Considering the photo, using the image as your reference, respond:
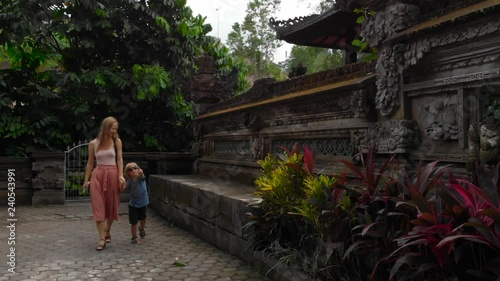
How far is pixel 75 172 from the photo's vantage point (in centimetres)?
1089

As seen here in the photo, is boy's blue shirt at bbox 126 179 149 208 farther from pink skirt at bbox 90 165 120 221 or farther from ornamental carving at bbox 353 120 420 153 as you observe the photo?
ornamental carving at bbox 353 120 420 153

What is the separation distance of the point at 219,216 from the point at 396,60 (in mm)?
2853

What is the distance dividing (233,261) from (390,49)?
2836mm

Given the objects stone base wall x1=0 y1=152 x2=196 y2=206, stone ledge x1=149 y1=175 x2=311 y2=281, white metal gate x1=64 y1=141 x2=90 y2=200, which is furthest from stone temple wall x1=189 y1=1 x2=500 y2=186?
white metal gate x1=64 y1=141 x2=90 y2=200

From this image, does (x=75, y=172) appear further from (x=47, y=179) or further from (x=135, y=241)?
(x=135, y=241)

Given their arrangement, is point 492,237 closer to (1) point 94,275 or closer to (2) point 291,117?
(1) point 94,275

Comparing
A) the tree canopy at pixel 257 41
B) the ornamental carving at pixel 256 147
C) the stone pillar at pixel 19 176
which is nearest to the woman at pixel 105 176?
the ornamental carving at pixel 256 147

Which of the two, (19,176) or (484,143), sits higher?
(484,143)

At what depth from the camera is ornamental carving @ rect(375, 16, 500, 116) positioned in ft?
11.5

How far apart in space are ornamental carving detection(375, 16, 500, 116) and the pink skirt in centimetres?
365

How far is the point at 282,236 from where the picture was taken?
13.5ft

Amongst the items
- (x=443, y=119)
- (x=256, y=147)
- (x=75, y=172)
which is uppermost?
(x=443, y=119)

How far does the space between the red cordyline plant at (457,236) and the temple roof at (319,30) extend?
6.26 meters

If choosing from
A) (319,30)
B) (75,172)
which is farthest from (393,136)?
(75,172)
